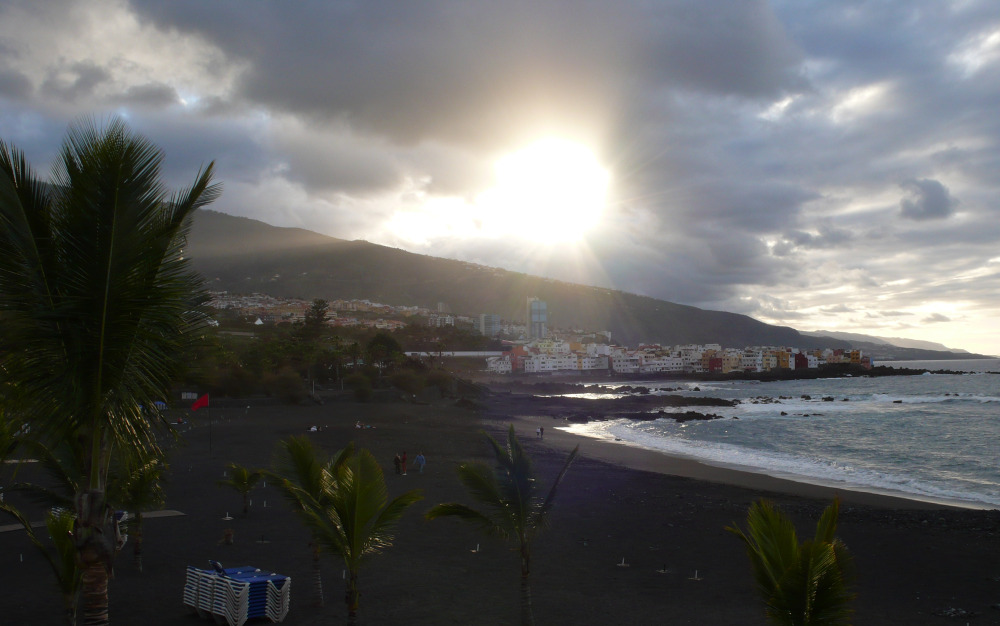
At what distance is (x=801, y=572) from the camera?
162 inches

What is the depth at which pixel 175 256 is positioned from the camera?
13.7 feet

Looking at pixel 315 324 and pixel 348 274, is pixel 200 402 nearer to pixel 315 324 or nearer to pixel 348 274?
pixel 315 324

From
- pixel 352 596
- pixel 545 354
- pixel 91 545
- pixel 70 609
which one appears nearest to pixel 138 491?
pixel 70 609

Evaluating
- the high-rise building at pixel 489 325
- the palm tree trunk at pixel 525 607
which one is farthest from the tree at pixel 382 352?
the high-rise building at pixel 489 325

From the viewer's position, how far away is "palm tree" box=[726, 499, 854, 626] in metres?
4.09

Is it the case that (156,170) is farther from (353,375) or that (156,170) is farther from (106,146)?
(353,375)

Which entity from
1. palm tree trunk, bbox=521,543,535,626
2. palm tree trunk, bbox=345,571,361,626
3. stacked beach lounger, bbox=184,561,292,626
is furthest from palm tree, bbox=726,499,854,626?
stacked beach lounger, bbox=184,561,292,626

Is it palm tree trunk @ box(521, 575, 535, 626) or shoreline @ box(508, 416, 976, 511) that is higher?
palm tree trunk @ box(521, 575, 535, 626)

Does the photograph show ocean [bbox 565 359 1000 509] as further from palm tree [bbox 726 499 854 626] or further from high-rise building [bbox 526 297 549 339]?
high-rise building [bbox 526 297 549 339]

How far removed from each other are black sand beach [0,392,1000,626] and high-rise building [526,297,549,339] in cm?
15140

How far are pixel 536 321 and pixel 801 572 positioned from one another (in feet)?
562

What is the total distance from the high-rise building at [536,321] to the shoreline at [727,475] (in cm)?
13752

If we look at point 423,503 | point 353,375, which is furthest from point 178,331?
point 353,375

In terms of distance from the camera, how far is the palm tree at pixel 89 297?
375 cm
